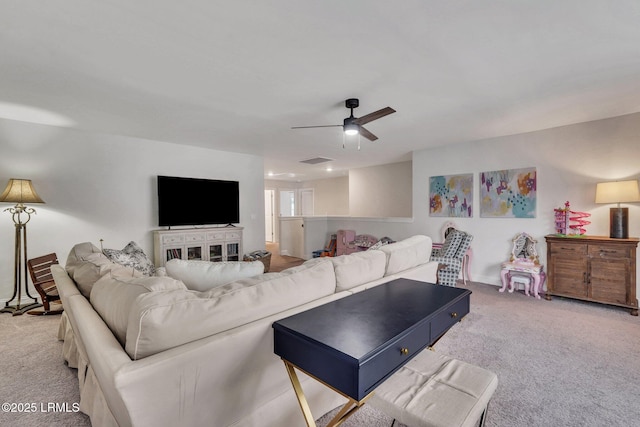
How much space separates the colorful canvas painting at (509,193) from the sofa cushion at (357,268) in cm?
322

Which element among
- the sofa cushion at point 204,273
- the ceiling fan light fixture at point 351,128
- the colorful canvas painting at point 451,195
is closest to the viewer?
the sofa cushion at point 204,273

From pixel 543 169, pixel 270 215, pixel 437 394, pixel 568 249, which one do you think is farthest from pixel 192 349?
pixel 270 215

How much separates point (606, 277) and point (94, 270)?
4.90m

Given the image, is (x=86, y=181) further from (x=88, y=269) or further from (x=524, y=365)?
(x=524, y=365)

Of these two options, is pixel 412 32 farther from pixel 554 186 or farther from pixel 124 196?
pixel 124 196

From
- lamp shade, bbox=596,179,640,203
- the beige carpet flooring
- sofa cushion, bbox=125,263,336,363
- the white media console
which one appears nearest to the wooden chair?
→ the beige carpet flooring

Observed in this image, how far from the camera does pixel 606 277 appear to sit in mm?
3297

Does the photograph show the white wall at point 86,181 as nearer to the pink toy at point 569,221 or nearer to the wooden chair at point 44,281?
the wooden chair at point 44,281

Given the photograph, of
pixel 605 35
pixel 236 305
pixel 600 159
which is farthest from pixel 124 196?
pixel 600 159

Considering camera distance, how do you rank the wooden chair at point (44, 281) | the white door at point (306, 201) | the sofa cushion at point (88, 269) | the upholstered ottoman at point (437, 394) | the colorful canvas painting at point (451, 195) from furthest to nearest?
1. the white door at point (306, 201)
2. the colorful canvas painting at point (451, 195)
3. the wooden chair at point (44, 281)
4. the sofa cushion at point (88, 269)
5. the upholstered ottoman at point (437, 394)

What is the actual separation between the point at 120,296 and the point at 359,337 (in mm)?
1003

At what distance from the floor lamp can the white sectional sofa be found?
256 cm

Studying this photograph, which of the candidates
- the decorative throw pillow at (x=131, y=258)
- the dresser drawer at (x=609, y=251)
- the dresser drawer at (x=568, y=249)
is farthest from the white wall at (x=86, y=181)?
the dresser drawer at (x=609, y=251)

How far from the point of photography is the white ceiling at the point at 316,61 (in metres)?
1.65
